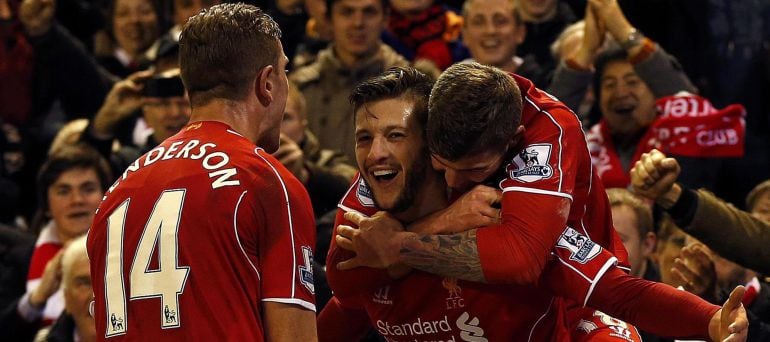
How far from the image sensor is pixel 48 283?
21.5 ft

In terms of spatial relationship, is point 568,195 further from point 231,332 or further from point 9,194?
point 9,194

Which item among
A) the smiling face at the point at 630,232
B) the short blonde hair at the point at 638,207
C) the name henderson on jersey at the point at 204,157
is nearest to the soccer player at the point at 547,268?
the name henderson on jersey at the point at 204,157

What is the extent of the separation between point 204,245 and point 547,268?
1.12 metres

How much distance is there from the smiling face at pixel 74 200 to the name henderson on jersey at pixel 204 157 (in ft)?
9.76

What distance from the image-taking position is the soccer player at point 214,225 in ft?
12.7

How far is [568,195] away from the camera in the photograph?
4234 mm

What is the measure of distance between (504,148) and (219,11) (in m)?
0.94

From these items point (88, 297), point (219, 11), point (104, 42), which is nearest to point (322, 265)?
point (88, 297)

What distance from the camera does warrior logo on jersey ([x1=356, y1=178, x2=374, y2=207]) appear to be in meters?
4.57

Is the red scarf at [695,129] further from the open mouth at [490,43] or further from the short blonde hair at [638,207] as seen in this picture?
the open mouth at [490,43]

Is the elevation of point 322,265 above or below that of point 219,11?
below

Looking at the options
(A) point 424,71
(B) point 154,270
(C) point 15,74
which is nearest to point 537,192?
(B) point 154,270

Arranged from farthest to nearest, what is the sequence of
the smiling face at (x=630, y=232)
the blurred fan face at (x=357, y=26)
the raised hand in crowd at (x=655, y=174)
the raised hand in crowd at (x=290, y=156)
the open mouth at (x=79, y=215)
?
the blurred fan face at (x=357, y=26)
the open mouth at (x=79, y=215)
the raised hand in crowd at (x=290, y=156)
the smiling face at (x=630, y=232)
the raised hand in crowd at (x=655, y=174)

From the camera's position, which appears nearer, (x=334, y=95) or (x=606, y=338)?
(x=606, y=338)
